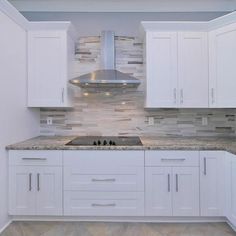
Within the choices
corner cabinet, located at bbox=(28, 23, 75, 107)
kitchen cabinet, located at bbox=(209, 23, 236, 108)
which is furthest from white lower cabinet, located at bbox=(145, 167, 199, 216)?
corner cabinet, located at bbox=(28, 23, 75, 107)

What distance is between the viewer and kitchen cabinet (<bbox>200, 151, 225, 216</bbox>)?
276cm

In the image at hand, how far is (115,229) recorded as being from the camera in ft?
8.78

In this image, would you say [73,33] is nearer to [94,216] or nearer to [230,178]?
[94,216]

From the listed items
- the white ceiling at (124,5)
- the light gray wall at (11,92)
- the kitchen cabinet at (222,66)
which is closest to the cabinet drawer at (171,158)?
the kitchen cabinet at (222,66)

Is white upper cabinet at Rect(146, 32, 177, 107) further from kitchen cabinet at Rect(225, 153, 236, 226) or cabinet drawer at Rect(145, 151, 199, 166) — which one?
kitchen cabinet at Rect(225, 153, 236, 226)

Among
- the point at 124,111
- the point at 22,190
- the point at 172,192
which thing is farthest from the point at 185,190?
the point at 22,190

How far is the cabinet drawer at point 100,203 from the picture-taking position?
2789mm

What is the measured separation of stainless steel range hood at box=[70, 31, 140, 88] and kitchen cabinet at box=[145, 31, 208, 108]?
329mm

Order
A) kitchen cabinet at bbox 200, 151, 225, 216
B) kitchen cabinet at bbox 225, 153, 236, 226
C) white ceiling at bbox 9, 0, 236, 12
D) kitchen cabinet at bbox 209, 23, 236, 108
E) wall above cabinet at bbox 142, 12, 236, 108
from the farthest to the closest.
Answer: white ceiling at bbox 9, 0, 236, 12, wall above cabinet at bbox 142, 12, 236, 108, kitchen cabinet at bbox 209, 23, 236, 108, kitchen cabinet at bbox 200, 151, 225, 216, kitchen cabinet at bbox 225, 153, 236, 226

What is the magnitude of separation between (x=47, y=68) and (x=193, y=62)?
1.77m

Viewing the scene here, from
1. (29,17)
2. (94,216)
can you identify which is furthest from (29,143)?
(29,17)

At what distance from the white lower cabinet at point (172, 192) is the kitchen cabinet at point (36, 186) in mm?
967

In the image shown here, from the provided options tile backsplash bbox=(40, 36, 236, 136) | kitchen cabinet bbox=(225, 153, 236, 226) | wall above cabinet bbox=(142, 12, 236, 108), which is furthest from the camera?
tile backsplash bbox=(40, 36, 236, 136)

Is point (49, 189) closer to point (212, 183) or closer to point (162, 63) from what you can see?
point (212, 183)
